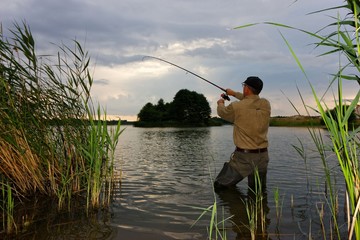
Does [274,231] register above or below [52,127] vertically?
below

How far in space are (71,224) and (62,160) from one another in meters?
1.86

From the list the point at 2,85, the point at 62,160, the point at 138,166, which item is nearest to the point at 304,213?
the point at 62,160

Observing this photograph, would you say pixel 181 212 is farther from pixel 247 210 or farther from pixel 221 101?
pixel 221 101

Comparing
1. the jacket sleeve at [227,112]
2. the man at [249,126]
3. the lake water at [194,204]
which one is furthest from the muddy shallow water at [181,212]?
the jacket sleeve at [227,112]

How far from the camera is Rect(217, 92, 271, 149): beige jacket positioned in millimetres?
6582

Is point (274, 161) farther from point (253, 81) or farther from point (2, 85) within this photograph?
point (2, 85)

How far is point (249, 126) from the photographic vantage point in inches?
259

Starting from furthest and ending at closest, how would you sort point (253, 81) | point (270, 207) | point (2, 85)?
point (253, 81)
point (270, 207)
point (2, 85)

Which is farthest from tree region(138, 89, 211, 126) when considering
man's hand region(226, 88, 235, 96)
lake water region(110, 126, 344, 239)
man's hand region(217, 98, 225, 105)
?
man's hand region(217, 98, 225, 105)

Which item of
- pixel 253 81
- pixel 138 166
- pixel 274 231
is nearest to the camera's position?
pixel 274 231

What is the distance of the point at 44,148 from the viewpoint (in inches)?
250

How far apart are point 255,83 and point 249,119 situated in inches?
29.3

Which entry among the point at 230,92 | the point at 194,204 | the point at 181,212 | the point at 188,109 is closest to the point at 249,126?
the point at 230,92

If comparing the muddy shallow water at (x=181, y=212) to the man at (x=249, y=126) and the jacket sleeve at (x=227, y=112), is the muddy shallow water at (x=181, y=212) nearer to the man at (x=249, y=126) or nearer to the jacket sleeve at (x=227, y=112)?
the man at (x=249, y=126)
